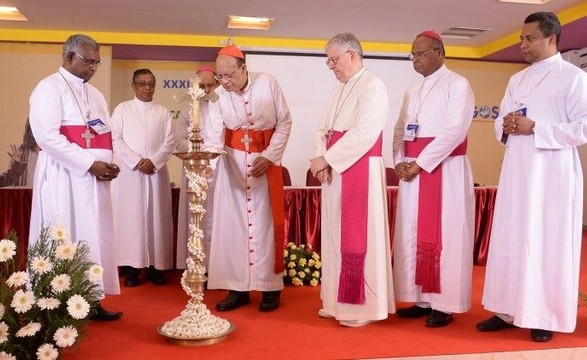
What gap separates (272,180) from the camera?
4258mm

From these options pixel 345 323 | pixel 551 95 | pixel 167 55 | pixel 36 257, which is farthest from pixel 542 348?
pixel 167 55

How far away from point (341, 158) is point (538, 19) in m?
1.35

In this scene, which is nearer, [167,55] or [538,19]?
[538,19]

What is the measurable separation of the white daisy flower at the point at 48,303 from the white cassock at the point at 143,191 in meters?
2.48

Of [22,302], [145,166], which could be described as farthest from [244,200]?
[22,302]

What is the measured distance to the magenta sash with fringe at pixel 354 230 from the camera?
142 inches

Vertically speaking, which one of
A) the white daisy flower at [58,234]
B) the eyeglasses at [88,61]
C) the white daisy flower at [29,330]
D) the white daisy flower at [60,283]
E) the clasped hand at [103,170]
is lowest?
the white daisy flower at [29,330]

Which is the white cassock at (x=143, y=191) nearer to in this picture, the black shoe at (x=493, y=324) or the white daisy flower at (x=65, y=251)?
the white daisy flower at (x=65, y=251)

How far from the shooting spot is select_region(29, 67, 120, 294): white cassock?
362cm

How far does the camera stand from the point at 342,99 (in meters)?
3.80

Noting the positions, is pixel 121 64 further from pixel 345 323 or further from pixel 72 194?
pixel 345 323

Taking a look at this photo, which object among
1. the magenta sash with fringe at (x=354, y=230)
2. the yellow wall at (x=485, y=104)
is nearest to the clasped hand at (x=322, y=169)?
the magenta sash with fringe at (x=354, y=230)

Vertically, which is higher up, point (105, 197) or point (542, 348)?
point (105, 197)

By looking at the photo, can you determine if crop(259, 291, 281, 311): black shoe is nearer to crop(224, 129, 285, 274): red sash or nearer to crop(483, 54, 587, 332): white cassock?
crop(224, 129, 285, 274): red sash
